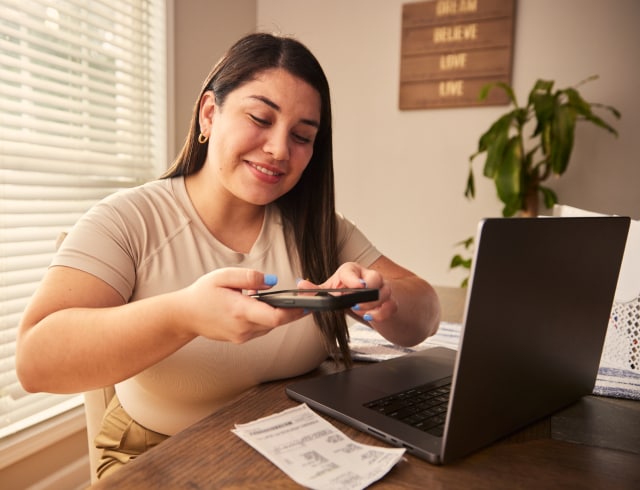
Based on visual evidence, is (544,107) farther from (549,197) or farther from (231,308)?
(231,308)

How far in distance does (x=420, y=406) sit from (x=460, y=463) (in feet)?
0.41

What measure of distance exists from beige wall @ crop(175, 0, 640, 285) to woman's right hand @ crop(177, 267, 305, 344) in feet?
Result: 6.74

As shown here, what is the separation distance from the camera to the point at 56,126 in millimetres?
1853

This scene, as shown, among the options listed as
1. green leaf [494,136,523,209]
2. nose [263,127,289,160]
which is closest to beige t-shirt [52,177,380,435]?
nose [263,127,289,160]

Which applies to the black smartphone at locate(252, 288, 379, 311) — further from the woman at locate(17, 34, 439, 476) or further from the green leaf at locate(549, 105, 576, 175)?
the green leaf at locate(549, 105, 576, 175)

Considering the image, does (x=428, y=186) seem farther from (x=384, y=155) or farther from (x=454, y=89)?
(x=454, y=89)

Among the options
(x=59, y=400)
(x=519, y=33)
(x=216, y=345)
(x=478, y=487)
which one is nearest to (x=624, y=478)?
(x=478, y=487)

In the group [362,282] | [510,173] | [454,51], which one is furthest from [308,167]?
[454,51]

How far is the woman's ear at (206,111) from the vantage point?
3.59 feet

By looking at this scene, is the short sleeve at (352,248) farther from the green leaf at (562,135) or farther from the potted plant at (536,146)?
the green leaf at (562,135)

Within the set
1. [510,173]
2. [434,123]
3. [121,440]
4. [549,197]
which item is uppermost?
[434,123]

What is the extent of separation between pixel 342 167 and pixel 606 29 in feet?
5.15

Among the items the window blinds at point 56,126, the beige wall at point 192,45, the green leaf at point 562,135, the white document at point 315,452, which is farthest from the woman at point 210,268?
the green leaf at point 562,135

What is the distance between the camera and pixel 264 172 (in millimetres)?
1039
